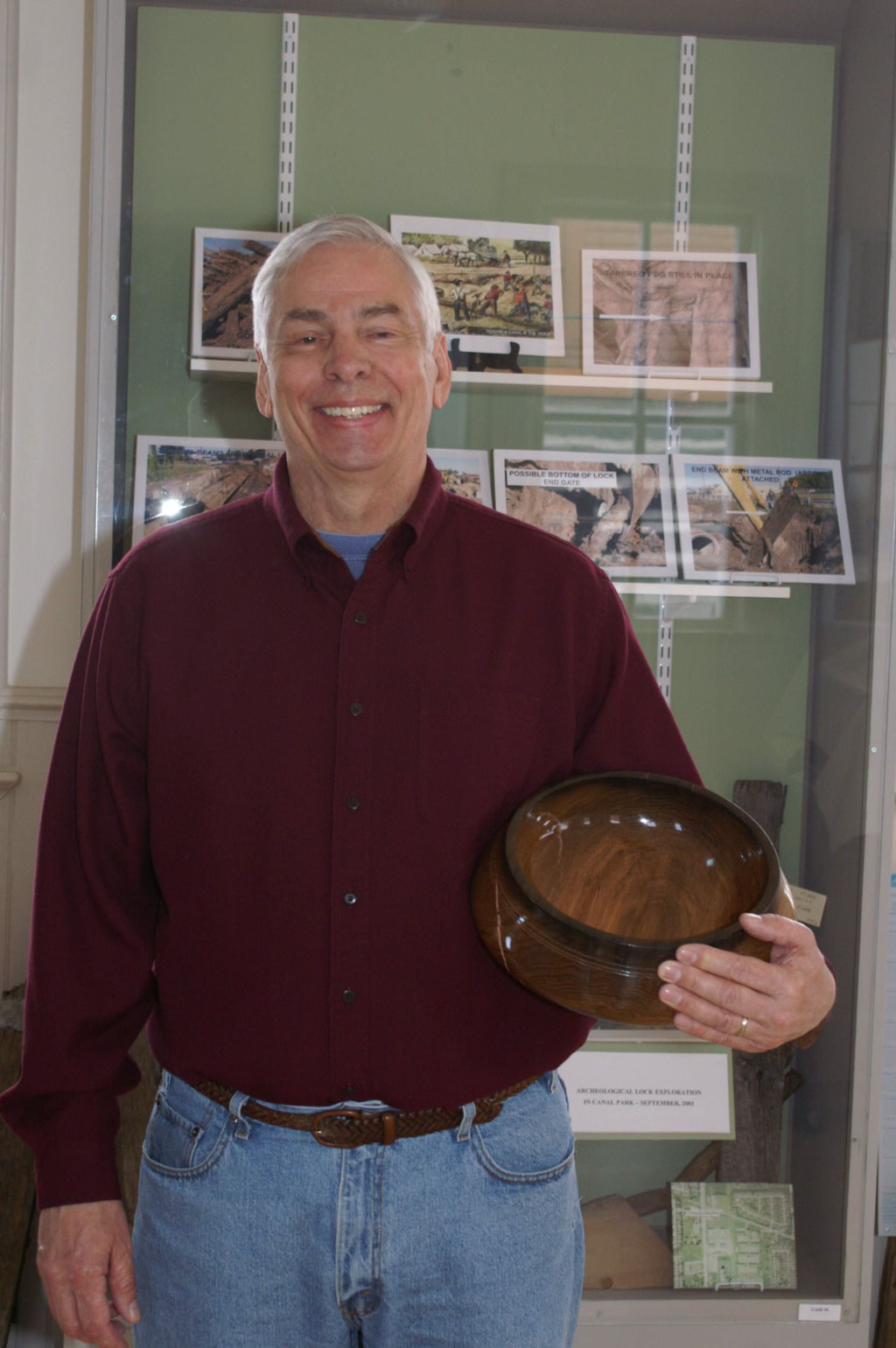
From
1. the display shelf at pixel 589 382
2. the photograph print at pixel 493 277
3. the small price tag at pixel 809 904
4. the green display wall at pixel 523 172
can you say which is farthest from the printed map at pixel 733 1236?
the photograph print at pixel 493 277

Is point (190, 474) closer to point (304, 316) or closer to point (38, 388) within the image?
point (38, 388)

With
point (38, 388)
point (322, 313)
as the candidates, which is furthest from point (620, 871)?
point (38, 388)

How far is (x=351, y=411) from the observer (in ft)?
3.99

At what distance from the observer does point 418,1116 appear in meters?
1.12

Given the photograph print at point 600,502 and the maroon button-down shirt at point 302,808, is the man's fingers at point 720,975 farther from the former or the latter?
the photograph print at point 600,502

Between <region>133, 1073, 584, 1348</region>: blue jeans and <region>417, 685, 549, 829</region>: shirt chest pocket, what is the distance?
31 centimetres

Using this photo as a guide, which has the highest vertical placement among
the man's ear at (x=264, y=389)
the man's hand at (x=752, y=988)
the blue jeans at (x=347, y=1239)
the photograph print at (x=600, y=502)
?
the man's ear at (x=264, y=389)

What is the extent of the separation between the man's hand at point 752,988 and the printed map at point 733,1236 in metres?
1.19

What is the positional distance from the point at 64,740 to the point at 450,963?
49cm

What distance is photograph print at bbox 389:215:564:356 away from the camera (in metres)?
1.98

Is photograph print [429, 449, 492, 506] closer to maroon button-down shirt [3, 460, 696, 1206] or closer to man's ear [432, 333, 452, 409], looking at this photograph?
man's ear [432, 333, 452, 409]

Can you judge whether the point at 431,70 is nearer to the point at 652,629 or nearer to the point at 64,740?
the point at 652,629

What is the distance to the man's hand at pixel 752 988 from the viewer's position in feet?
3.24

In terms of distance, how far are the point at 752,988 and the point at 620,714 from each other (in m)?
0.34
